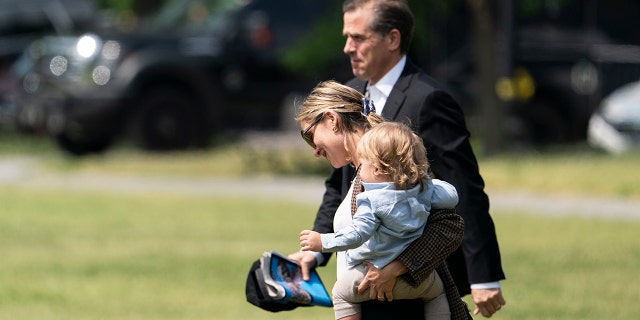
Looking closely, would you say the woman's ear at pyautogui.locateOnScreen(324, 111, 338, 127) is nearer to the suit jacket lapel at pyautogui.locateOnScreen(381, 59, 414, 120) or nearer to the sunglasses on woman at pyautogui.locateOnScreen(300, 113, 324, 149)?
the sunglasses on woman at pyautogui.locateOnScreen(300, 113, 324, 149)

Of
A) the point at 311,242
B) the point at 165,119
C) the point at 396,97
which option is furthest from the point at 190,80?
the point at 311,242

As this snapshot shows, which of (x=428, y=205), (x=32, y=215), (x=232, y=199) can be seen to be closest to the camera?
(x=428, y=205)

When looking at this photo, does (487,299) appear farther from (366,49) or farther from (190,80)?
(190,80)

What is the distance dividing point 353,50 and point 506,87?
1387 cm

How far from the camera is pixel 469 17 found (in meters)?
19.9

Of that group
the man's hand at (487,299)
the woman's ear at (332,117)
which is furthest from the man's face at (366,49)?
the man's hand at (487,299)

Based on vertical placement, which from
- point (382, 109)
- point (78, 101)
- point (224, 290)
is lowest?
point (224, 290)

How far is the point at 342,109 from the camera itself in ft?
16.1

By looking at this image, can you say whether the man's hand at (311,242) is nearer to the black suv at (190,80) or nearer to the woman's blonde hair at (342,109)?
the woman's blonde hair at (342,109)

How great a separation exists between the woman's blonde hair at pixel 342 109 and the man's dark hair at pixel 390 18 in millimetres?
615

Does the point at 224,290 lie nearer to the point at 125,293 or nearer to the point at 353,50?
the point at 125,293

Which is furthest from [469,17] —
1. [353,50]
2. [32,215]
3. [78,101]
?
[353,50]

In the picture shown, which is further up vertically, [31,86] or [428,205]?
[31,86]

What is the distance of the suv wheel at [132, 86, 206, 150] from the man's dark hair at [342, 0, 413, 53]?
45.9 ft
